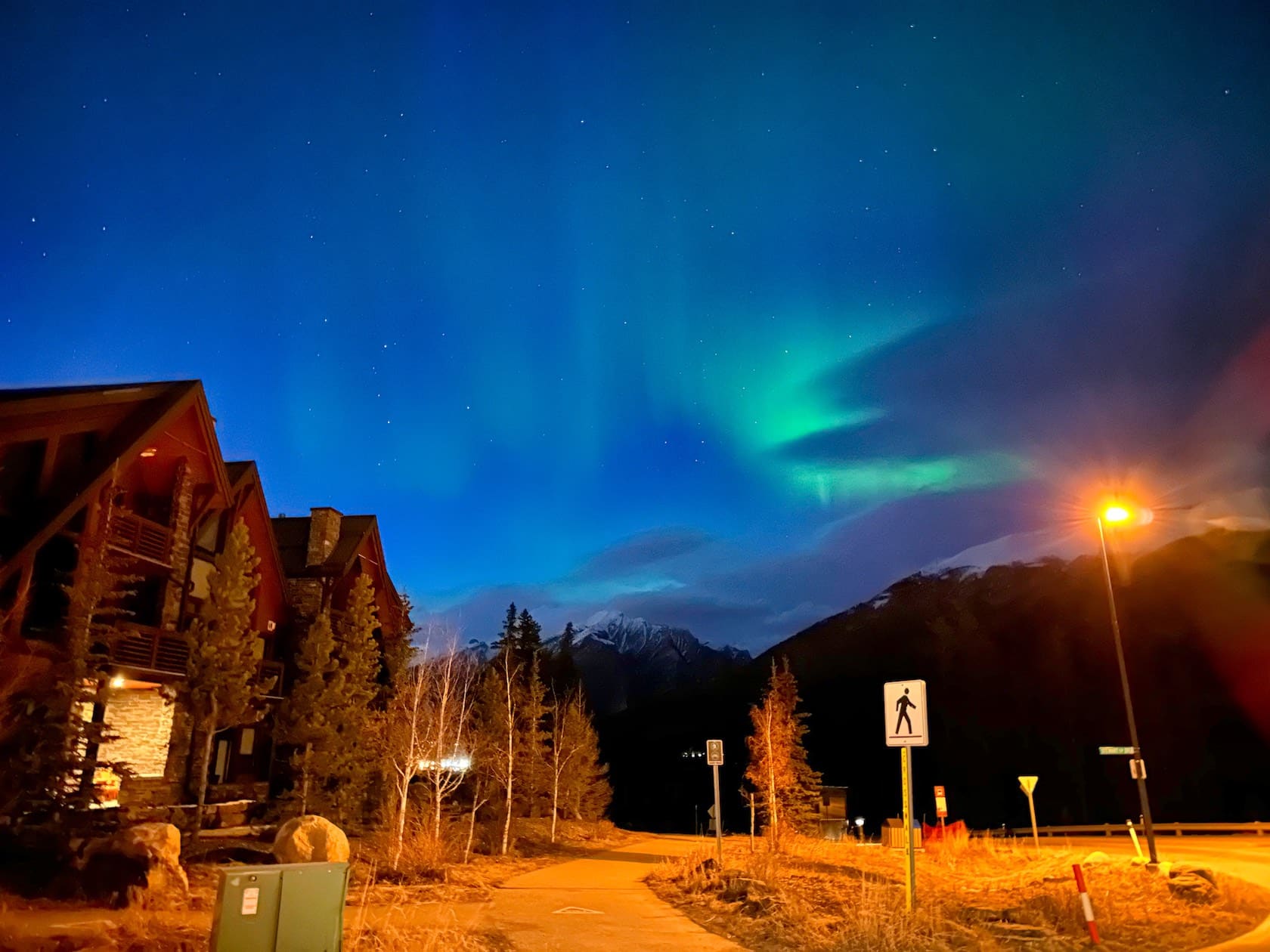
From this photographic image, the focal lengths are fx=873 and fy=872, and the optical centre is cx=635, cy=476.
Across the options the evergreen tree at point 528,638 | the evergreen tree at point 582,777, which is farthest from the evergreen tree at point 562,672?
the evergreen tree at point 582,777

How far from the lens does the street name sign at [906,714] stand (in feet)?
37.8

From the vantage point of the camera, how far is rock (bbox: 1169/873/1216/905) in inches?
599

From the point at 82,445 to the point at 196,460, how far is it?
4.39 m

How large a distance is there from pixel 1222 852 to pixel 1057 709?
3294 inches

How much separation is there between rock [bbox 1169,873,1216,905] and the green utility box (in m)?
14.3

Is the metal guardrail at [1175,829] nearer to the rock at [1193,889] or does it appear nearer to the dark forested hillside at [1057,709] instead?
the rock at [1193,889]

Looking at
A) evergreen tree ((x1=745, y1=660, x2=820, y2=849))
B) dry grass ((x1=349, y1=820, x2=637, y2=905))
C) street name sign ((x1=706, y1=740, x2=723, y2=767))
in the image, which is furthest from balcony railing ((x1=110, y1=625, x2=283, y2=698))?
evergreen tree ((x1=745, y1=660, x2=820, y2=849))

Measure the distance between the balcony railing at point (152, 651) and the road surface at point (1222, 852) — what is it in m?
23.5

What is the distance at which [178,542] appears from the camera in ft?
88.9

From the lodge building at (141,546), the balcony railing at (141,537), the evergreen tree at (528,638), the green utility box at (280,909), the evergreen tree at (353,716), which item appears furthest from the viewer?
the evergreen tree at (528,638)

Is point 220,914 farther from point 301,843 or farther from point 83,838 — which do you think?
point 83,838

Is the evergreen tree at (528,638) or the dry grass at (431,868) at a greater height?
the evergreen tree at (528,638)

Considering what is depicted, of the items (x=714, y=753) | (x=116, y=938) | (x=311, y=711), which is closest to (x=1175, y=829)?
(x=714, y=753)

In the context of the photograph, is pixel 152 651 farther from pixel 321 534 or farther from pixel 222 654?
pixel 321 534
